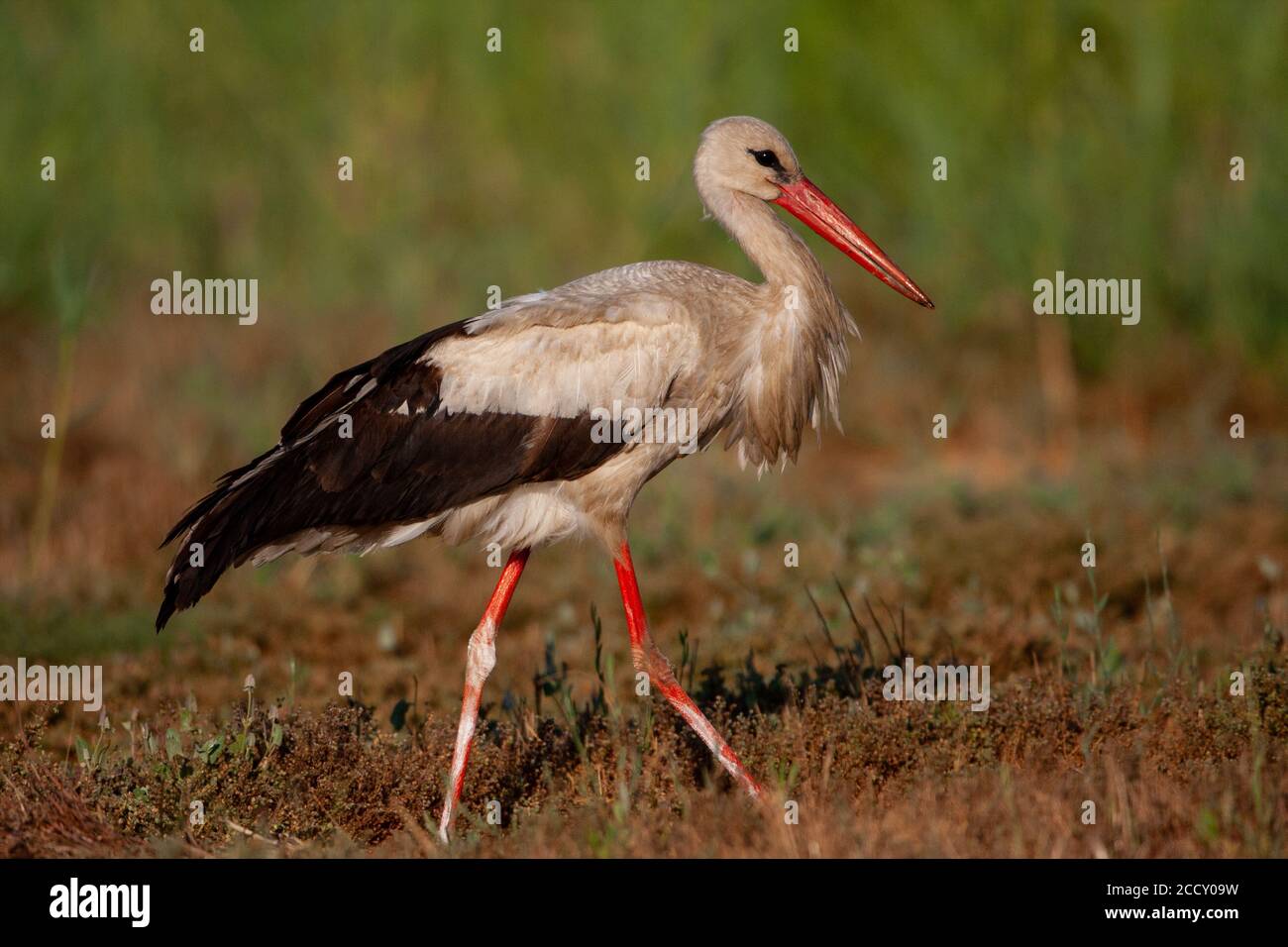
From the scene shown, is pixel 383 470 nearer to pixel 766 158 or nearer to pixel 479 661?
pixel 479 661

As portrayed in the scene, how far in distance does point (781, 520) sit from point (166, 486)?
134 inches

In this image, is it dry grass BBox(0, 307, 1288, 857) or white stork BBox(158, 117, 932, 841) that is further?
white stork BBox(158, 117, 932, 841)

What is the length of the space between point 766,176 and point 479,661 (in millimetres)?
1937

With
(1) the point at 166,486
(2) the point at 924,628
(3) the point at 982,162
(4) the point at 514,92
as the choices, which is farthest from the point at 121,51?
(2) the point at 924,628

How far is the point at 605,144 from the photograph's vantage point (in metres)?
12.0

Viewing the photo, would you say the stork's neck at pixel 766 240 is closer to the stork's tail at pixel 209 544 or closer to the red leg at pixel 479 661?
the red leg at pixel 479 661

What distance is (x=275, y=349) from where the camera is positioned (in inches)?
436

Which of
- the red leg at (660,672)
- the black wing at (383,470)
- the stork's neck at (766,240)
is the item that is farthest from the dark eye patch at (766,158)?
the red leg at (660,672)

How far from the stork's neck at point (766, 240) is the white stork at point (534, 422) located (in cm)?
1

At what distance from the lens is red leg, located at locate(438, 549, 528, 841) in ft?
17.1

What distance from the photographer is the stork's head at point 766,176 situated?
5758 millimetres

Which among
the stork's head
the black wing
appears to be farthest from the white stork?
the stork's head

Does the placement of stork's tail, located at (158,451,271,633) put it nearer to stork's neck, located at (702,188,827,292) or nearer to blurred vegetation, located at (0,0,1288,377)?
stork's neck, located at (702,188,827,292)

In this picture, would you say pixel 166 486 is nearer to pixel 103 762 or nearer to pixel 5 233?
pixel 5 233
